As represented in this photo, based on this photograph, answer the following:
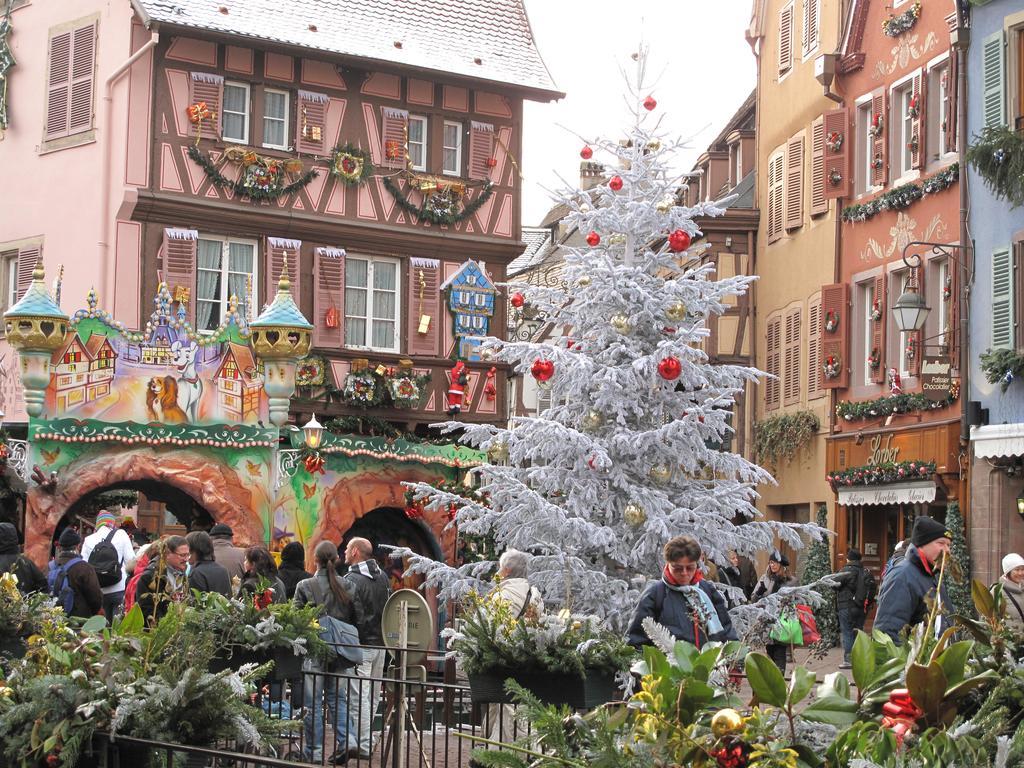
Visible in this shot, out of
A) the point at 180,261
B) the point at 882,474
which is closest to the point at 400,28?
the point at 180,261

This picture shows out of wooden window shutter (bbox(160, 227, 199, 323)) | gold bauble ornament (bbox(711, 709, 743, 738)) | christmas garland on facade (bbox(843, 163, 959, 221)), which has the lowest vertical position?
→ gold bauble ornament (bbox(711, 709, 743, 738))

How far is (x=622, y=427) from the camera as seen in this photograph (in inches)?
627

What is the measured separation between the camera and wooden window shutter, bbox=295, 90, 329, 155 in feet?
96.3

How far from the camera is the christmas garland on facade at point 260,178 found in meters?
28.3

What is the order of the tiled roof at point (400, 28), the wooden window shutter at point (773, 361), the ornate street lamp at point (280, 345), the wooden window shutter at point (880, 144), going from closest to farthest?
the ornate street lamp at point (280, 345) → the wooden window shutter at point (880, 144) → the tiled roof at point (400, 28) → the wooden window shutter at point (773, 361)

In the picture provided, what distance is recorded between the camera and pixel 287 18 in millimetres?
29484

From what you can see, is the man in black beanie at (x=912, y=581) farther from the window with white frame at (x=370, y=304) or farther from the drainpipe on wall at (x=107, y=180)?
the window with white frame at (x=370, y=304)

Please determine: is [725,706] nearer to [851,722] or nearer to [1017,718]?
[851,722]

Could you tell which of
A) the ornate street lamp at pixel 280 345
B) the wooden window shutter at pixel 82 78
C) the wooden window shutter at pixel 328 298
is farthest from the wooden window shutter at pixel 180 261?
the ornate street lamp at pixel 280 345

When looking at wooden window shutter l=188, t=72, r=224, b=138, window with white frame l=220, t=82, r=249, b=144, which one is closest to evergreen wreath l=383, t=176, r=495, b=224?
window with white frame l=220, t=82, r=249, b=144

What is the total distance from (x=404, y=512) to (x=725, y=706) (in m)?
22.3

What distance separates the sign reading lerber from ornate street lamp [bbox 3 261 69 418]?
11.5 m

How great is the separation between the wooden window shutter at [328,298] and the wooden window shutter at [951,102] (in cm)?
1002

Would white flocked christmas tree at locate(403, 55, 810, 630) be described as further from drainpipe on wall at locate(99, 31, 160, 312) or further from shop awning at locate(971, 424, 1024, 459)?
drainpipe on wall at locate(99, 31, 160, 312)
